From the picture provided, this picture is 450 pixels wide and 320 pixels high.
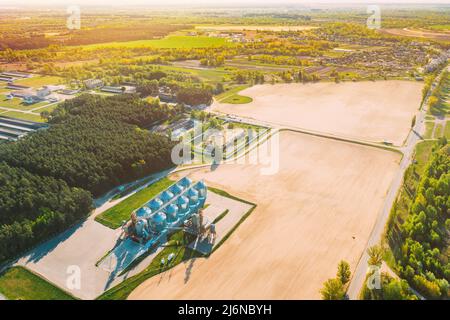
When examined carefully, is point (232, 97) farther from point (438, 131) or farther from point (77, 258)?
point (77, 258)

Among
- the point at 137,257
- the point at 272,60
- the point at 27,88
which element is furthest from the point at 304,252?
the point at 272,60

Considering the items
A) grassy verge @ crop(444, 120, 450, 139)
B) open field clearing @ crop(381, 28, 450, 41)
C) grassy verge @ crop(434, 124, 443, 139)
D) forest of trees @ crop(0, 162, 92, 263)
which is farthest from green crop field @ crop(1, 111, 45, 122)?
open field clearing @ crop(381, 28, 450, 41)

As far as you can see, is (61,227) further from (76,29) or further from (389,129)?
(76,29)

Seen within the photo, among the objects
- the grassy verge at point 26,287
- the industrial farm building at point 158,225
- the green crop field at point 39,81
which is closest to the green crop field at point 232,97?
the industrial farm building at point 158,225

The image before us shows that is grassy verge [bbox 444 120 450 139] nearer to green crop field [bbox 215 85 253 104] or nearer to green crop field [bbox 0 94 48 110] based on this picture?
green crop field [bbox 215 85 253 104]

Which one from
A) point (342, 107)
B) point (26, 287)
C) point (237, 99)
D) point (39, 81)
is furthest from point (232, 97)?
point (26, 287)

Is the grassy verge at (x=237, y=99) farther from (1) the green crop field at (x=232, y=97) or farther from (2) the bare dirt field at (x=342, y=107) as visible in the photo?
(2) the bare dirt field at (x=342, y=107)
